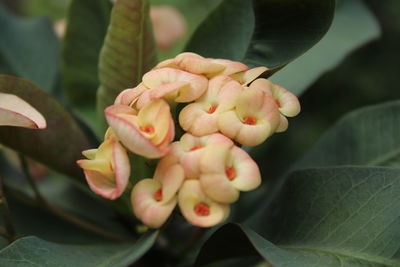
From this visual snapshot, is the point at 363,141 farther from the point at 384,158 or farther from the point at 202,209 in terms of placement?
the point at 202,209

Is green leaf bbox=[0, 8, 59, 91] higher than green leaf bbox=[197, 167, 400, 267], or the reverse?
green leaf bbox=[197, 167, 400, 267]

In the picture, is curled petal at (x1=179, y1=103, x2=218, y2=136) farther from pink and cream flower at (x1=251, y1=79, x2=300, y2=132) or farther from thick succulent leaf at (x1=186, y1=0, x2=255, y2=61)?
thick succulent leaf at (x1=186, y1=0, x2=255, y2=61)

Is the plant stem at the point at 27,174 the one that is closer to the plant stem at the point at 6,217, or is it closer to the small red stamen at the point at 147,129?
the plant stem at the point at 6,217

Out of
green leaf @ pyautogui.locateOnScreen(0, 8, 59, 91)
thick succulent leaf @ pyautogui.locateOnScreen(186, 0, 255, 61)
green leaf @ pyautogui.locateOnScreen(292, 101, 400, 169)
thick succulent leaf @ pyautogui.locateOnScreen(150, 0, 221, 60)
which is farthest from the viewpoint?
thick succulent leaf @ pyautogui.locateOnScreen(150, 0, 221, 60)

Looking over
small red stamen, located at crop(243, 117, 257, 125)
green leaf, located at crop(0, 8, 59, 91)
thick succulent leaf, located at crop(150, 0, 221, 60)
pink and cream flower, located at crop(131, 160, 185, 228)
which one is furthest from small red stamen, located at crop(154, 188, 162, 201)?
thick succulent leaf, located at crop(150, 0, 221, 60)

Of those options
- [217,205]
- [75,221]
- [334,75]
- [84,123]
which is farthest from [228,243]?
[334,75]

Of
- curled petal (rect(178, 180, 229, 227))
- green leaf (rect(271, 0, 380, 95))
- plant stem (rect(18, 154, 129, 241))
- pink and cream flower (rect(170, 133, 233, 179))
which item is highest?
pink and cream flower (rect(170, 133, 233, 179))
